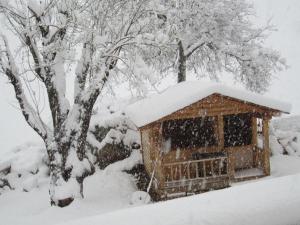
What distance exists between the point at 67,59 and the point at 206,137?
687 cm

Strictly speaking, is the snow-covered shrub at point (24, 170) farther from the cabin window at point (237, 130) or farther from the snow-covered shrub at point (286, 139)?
the snow-covered shrub at point (286, 139)

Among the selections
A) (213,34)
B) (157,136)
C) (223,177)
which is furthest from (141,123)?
(213,34)

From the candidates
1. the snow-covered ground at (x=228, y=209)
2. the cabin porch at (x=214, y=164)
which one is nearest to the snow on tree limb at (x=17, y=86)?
the cabin porch at (x=214, y=164)

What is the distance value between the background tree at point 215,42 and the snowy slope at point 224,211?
612 inches

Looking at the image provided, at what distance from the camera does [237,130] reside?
49.9 feet

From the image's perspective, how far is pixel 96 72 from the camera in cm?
1205

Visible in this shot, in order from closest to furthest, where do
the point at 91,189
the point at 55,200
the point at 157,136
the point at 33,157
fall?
the point at 55,200
the point at 157,136
the point at 91,189
the point at 33,157

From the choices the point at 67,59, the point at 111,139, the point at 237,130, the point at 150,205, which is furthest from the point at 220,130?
the point at 150,205

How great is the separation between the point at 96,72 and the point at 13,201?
767 centimetres

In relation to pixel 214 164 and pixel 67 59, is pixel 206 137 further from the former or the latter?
pixel 67 59

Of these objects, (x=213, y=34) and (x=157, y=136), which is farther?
(x=213, y=34)

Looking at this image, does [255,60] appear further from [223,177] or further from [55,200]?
[55,200]

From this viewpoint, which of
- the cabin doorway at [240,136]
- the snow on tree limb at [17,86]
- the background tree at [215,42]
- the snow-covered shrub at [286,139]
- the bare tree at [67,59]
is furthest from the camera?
the background tree at [215,42]

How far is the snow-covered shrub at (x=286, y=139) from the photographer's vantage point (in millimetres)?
17938
